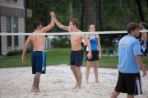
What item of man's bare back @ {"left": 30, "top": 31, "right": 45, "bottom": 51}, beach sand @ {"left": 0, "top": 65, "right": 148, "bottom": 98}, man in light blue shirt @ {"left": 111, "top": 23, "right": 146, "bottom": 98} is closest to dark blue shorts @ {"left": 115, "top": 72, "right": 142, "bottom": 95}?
man in light blue shirt @ {"left": 111, "top": 23, "right": 146, "bottom": 98}

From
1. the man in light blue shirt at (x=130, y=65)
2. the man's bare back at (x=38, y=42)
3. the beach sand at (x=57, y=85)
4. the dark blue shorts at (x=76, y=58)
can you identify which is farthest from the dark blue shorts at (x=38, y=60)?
the man in light blue shirt at (x=130, y=65)

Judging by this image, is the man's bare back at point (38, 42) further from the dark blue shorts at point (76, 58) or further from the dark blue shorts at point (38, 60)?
the dark blue shorts at point (76, 58)

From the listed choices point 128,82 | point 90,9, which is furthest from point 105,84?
point 90,9

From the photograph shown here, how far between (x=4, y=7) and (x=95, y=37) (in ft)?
57.7

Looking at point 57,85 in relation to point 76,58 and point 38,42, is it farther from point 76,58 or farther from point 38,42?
point 38,42

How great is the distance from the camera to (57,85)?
11.9 m

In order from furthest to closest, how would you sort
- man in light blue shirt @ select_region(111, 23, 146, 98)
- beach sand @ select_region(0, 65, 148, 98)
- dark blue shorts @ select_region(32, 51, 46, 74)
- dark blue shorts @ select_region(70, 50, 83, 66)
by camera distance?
dark blue shorts @ select_region(70, 50, 83, 66) < dark blue shorts @ select_region(32, 51, 46, 74) < beach sand @ select_region(0, 65, 148, 98) < man in light blue shirt @ select_region(111, 23, 146, 98)

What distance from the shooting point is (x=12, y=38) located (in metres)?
30.4

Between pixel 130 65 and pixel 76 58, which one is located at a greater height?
pixel 76 58

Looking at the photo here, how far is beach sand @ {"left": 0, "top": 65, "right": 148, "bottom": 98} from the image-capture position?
10.2 meters

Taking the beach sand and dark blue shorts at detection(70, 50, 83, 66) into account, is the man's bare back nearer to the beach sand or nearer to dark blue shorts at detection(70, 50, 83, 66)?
dark blue shorts at detection(70, 50, 83, 66)

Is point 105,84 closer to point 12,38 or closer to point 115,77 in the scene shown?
point 115,77

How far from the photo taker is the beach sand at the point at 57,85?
33.3ft

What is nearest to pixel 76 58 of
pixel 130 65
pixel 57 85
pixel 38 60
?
pixel 38 60
